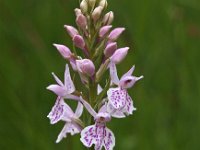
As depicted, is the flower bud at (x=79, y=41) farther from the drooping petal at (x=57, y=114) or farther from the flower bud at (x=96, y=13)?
the drooping petal at (x=57, y=114)

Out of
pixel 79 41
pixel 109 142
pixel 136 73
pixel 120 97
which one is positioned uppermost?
pixel 79 41

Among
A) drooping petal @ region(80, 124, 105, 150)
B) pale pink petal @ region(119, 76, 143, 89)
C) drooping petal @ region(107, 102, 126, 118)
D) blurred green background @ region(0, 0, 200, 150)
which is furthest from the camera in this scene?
blurred green background @ region(0, 0, 200, 150)

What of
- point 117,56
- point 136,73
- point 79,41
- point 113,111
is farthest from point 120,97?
point 136,73

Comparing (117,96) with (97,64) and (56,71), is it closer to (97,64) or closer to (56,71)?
(97,64)

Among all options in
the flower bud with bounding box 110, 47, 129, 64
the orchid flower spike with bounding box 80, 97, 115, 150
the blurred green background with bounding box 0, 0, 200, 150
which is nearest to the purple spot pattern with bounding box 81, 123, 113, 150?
the orchid flower spike with bounding box 80, 97, 115, 150

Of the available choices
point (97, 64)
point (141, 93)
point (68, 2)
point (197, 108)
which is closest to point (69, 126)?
point (97, 64)

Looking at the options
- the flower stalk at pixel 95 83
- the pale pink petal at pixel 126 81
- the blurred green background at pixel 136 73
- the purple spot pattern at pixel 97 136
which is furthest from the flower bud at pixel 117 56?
the blurred green background at pixel 136 73

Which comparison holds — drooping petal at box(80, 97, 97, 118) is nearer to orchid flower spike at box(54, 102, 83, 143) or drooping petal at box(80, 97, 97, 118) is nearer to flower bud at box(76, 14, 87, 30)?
orchid flower spike at box(54, 102, 83, 143)

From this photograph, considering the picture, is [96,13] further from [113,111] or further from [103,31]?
[113,111]
